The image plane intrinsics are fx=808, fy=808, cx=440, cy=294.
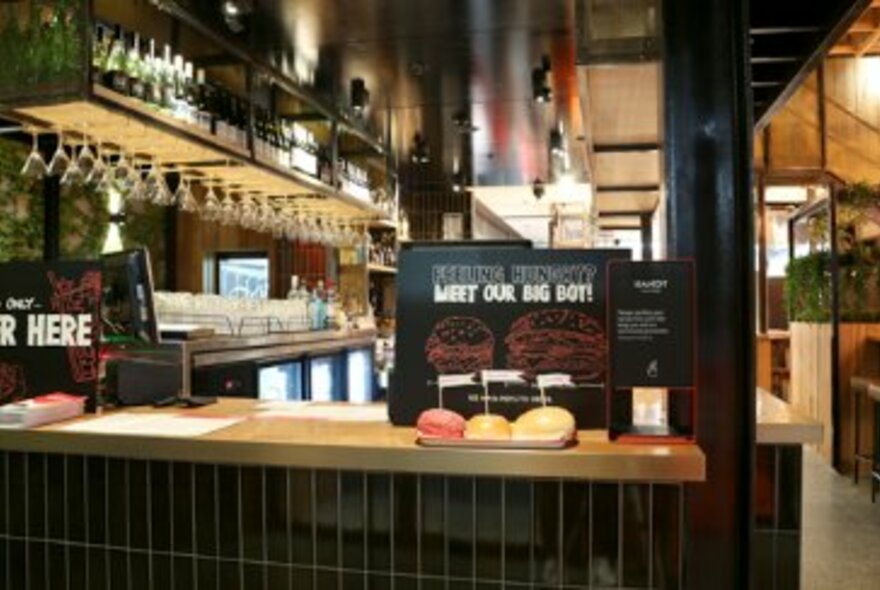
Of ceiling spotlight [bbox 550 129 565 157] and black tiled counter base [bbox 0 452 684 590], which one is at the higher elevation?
ceiling spotlight [bbox 550 129 565 157]

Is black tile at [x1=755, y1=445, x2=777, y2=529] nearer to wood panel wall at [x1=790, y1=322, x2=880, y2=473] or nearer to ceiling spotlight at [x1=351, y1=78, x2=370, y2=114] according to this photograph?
ceiling spotlight at [x1=351, y1=78, x2=370, y2=114]

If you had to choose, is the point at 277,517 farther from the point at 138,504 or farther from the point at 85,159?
the point at 85,159

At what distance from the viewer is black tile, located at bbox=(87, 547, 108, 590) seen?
229 centimetres

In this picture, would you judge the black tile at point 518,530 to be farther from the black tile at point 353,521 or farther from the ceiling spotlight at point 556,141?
the ceiling spotlight at point 556,141

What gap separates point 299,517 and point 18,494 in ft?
2.96

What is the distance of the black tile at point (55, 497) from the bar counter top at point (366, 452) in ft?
0.64

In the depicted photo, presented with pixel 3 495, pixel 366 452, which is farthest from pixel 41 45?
pixel 366 452

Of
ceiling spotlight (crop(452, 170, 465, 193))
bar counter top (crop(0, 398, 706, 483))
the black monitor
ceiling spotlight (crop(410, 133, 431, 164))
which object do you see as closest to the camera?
bar counter top (crop(0, 398, 706, 483))

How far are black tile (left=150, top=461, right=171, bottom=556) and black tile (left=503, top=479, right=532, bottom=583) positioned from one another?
94cm

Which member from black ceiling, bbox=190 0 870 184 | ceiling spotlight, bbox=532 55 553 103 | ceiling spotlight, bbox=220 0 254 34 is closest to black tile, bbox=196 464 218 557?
ceiling spotlight, bbox=220 0 254 34

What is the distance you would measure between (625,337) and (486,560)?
2.15 ft

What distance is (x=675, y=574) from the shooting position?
194cm

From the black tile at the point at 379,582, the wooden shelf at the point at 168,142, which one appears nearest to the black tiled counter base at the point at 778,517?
the black tile at the point at 379,582

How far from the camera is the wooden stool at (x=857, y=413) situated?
614cm
